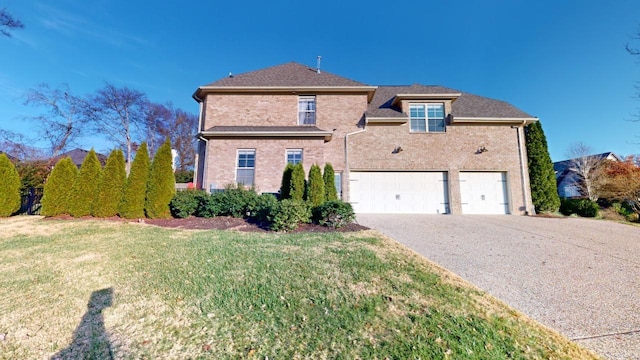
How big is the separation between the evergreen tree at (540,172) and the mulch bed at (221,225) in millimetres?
10640

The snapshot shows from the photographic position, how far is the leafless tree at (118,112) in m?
22.2

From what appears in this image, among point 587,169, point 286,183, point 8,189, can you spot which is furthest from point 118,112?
point 587,169

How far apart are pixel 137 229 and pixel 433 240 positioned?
818cm

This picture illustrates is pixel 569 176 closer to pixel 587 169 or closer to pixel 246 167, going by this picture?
pixel 587 169

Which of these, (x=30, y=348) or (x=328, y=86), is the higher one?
(x=328, y=86)

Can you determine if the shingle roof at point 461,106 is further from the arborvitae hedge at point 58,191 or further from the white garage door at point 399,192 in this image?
the arborvitae hedge at point 58,191

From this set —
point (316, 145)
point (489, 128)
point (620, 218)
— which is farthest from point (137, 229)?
point (620, 218)

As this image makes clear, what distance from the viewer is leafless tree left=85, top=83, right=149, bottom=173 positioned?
22203mm

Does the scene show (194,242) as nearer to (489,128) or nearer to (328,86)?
(328,86)

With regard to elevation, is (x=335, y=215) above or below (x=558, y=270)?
above

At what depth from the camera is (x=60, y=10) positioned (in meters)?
10.9

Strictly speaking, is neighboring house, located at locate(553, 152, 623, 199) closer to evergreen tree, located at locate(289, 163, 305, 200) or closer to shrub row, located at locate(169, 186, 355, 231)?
evergreen tree, located at locate(289, 163, 305, 200)

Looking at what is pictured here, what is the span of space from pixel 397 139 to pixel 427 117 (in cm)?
204

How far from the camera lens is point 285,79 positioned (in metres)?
13.3
